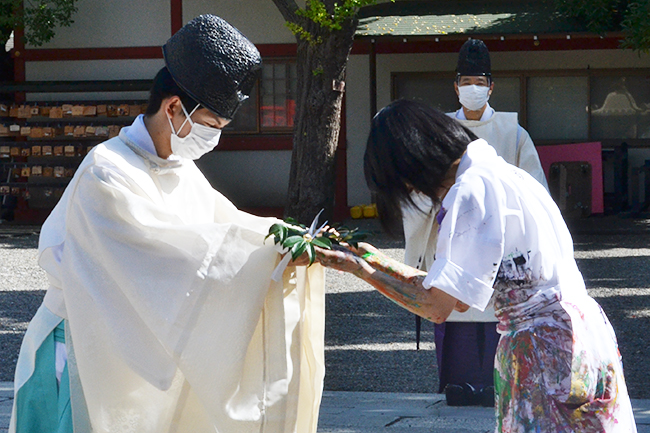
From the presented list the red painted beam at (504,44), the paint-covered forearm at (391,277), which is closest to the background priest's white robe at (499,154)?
the paint-covered forearm at (391,277)

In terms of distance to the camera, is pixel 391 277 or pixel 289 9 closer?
pixel 391 277

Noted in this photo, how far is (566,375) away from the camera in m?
2.16

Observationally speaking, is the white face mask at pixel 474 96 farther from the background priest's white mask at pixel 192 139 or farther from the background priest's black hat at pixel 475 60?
the background priest's white mask at pixel 192 139

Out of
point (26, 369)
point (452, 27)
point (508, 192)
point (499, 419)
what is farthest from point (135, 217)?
point (452, 27)

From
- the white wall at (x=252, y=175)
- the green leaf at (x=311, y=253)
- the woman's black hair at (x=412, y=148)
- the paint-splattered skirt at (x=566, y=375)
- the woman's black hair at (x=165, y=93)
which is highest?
the woman's black hair at (x=165, y=93)

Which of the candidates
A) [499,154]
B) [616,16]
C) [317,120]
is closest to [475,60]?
[499,154]

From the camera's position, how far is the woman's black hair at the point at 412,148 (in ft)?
7.45

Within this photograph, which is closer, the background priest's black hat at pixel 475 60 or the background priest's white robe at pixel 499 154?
the background priest's white robe at pixel 499 154

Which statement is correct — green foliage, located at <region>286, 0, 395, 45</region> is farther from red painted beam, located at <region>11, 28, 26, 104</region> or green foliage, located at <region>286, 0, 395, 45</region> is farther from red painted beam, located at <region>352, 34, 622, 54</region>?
red painted beam, located at <region>11, 28, 26, 104</region>

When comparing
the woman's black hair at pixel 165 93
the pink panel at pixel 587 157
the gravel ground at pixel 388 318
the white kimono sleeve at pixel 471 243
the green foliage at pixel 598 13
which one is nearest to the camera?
the white kimono sleeve at pixel 471 243

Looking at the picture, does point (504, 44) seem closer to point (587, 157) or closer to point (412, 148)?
point (587, 157)

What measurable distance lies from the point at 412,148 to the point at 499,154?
2489mm

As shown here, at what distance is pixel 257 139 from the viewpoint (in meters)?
13.7

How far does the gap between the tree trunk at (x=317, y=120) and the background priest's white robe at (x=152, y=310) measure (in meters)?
8.53
